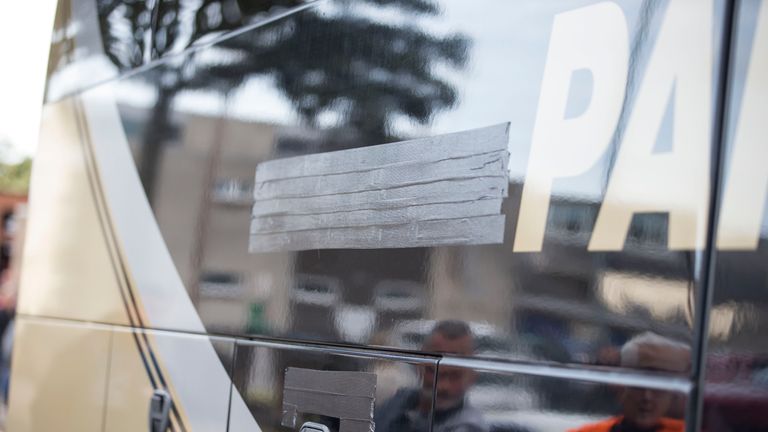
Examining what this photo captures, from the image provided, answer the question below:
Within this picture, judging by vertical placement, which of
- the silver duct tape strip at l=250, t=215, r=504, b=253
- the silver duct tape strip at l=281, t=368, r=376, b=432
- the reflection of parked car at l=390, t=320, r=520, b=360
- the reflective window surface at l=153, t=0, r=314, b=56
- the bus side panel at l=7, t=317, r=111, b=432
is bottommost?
the bus side panel at l=7, t=317, r=111, b=432

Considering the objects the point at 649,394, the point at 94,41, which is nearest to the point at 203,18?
the point at 94,41

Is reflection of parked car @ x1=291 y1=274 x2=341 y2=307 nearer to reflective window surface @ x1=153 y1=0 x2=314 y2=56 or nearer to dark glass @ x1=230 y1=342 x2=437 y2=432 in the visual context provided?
dark glass @ x1=230 y1=342 x2=437 y2=432

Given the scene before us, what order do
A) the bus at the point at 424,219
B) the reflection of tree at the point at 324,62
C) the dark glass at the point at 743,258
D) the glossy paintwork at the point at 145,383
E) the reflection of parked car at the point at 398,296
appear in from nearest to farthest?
the dark glass at the point at 743,258 < the bus at the point at 424,219 < the reflection of parked car at the point at 398,296 < the reflection of tree at the point at 324,62 < the glossy paintwork at the point at 145,383

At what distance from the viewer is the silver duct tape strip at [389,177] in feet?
6.36

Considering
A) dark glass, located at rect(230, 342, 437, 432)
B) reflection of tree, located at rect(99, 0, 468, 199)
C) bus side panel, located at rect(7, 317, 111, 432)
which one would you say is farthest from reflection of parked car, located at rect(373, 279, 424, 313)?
bus side panel, located at rect(7, 317, 111, 432)

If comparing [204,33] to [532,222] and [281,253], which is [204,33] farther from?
[532,222]

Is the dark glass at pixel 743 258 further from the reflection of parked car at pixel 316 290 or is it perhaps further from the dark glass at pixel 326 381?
the reflection of parked car at pixel 316 290

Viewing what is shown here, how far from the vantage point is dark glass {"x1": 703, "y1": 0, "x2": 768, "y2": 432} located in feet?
4.77

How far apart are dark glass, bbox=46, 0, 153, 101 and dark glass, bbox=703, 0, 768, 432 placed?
2.20 meters

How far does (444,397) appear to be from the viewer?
1.95 m

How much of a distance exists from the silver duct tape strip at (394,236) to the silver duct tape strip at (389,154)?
0.50 ft

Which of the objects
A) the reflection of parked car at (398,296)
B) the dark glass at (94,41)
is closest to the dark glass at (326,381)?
the reflection of parked car at (398,296)

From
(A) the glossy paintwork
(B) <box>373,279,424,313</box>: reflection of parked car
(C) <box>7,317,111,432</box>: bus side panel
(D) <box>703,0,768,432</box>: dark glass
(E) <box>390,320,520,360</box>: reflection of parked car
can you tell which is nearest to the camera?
(D) <box>703,0,768,432</box>: dark glass

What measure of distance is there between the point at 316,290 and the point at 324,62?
60cm
